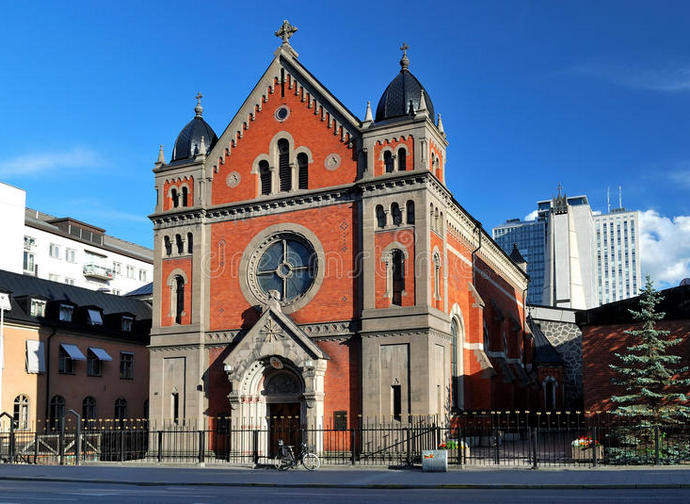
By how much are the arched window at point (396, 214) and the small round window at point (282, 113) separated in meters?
8.01

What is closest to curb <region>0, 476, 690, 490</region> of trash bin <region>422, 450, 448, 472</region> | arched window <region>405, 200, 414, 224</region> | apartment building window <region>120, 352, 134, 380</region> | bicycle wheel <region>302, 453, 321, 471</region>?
trash bin <region>422, 450, 448, 472</region>

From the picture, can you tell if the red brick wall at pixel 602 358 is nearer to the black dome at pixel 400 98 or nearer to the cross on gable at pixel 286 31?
the black dome at pixel 400 98

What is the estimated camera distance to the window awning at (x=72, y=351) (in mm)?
48938

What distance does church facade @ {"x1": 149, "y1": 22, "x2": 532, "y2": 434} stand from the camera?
36.5 metres

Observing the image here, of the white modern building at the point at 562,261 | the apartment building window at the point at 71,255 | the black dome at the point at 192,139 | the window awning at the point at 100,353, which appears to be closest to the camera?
the black dome at the point at 192,139

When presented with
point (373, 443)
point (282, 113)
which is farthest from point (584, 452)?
point (282, 113)

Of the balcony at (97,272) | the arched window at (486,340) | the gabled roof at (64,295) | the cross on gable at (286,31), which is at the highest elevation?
the cross on gable at (286,31)

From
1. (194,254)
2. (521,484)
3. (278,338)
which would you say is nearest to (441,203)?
(278,338)

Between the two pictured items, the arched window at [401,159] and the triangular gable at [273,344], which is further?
the arched window at [401,159]

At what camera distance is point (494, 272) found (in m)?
53.4

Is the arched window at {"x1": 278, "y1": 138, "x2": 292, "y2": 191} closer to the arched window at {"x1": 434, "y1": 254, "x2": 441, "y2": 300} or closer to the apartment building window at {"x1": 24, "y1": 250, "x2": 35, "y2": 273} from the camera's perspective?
the arched window at {"x1": 434, "y1": 254, "x2": 441, "y2": 300}

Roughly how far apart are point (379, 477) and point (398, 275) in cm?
1241

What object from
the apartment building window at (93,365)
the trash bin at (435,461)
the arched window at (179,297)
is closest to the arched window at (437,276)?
the trash bin at (435,461)

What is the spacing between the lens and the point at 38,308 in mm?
48969
